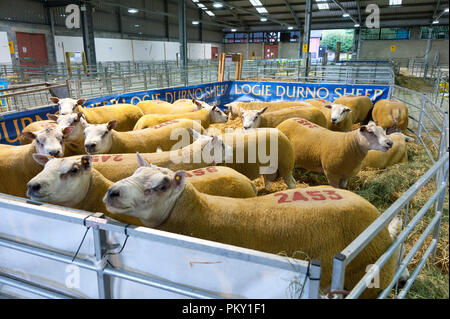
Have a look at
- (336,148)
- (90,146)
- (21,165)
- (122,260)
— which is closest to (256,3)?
(336,148)

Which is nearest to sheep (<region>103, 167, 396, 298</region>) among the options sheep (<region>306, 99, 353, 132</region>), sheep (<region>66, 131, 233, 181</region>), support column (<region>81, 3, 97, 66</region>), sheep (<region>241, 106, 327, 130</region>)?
sheep (<region>66, 131, 233, 181</region>)

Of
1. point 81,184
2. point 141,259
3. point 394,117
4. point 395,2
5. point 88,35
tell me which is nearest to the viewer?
point 141,259

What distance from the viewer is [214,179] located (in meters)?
3.42

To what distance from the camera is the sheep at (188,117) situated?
6.34m

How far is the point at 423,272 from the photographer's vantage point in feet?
8.74

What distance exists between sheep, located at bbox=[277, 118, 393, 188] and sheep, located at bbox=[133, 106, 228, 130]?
2.23 m

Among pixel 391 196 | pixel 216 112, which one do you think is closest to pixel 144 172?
pixel 391 196

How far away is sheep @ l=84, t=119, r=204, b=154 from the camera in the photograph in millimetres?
4604

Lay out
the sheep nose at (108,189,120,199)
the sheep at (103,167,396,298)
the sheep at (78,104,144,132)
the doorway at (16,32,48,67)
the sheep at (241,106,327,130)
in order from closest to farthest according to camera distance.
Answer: the sheep nose at (108,189,120,199)
the sheep at (103,167,396,298)
the sheep at (78,104,144,132)
the sheep at (241,106,327,130)
the doorway at (16,32,48,67)

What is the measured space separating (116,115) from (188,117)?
152 centimetres

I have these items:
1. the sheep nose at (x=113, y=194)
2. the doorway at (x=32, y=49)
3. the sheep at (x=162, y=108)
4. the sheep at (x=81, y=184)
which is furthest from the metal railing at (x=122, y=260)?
the doorway at (x=32, y=49)

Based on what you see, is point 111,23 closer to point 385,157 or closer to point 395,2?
point 395,2

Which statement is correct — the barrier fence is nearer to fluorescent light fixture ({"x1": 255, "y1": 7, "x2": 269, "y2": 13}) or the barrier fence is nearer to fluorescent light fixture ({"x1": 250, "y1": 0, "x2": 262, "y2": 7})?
fluorescent light fixture ({"x1": 250, "y1": 0, "x2": 262, "y2": 7})

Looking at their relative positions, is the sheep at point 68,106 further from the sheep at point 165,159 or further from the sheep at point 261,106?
the sheep at point 261,106
